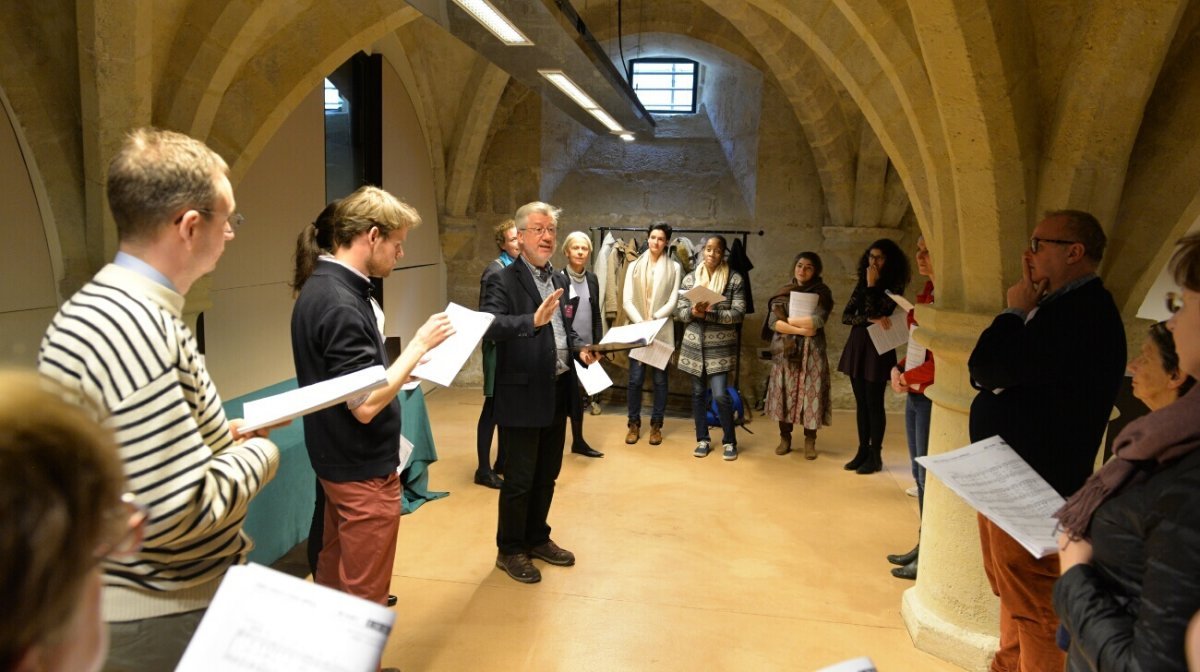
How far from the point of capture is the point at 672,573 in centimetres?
368

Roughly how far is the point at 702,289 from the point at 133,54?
3.63m

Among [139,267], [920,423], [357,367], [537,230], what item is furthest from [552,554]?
[139,267]

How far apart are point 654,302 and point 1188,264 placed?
191 inches

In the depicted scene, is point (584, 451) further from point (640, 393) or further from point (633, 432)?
point (640, 393)

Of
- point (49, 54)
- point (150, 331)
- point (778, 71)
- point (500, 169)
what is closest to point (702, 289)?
point (778, 71)

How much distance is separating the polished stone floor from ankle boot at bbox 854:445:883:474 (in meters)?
0.08

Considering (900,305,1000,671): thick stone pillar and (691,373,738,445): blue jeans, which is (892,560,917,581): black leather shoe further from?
(691,373,738,445): blue jeans

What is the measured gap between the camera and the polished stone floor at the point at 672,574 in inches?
117

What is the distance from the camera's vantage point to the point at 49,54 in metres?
2.84

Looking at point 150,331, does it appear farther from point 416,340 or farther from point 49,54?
point 49,54

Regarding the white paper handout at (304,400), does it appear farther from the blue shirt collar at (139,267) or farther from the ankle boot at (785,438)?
the ankle boot at (785,438)

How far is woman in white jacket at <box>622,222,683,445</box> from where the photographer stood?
6.04 meters

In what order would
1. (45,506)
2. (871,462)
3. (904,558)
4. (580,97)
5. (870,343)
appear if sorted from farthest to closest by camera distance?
1. (871,462)
2. (870,343)
3. (580,97)
4. (904,558)
5. (45,506)

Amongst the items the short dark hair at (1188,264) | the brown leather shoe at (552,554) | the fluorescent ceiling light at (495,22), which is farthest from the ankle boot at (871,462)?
the short dark hair at (1188,264)
